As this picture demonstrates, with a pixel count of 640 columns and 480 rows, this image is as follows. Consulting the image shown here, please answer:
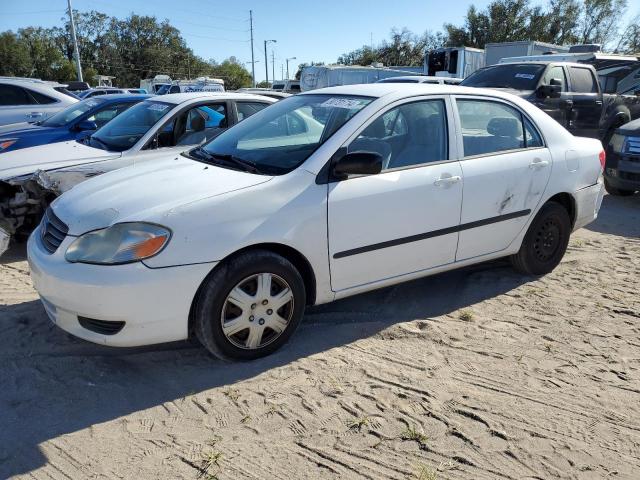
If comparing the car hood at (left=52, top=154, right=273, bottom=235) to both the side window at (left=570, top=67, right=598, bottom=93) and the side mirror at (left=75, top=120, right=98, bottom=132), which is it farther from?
the side window at (left=570, top=67, right=598, bottom=93)

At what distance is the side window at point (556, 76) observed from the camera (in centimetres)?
915

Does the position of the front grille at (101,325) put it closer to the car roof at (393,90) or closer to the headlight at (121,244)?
the headlight at (121,244)

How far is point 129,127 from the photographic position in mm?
6051

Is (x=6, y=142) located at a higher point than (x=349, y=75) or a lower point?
lower

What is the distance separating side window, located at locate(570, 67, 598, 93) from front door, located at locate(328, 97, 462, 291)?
23.2 feet

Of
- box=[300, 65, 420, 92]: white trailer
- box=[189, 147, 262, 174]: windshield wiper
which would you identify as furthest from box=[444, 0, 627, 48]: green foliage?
box=[189, 147, 262, 174]: windshield wiper

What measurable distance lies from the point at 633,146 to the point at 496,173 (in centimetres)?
486

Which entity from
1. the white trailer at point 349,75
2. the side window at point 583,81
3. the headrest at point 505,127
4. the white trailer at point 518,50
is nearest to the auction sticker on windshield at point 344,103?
the headrest at point 505,127

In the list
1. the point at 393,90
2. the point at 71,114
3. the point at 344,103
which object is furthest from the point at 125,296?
the point at 71,114

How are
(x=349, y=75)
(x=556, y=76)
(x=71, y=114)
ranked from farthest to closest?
(x=349, y=75) → (x=556, y=76) → (x=71, y=114)

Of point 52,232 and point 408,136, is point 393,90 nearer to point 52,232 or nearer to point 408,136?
point 408,136

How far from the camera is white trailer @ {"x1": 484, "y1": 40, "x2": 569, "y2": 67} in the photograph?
1872cm

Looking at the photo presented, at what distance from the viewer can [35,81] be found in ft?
35.4

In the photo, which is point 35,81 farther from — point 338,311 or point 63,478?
point 63,478
